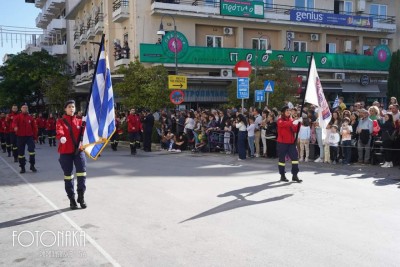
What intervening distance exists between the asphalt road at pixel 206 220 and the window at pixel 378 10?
106 feet

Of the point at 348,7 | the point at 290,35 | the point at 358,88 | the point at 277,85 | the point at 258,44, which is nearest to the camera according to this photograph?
the point at 277,85

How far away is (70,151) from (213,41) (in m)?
26.3

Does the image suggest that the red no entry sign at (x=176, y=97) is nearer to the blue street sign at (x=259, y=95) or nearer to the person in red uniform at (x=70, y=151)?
the blue street sign at (x=259, y=95)

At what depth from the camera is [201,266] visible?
5.02 metres

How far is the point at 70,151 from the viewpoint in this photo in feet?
26.2

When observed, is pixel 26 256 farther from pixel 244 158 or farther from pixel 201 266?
pixel 244 158

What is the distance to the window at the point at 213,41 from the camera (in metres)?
32.8

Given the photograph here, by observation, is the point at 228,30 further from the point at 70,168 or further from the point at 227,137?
the point at 70,168

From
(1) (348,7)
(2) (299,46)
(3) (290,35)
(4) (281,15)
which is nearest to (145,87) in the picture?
(4) (281,15)

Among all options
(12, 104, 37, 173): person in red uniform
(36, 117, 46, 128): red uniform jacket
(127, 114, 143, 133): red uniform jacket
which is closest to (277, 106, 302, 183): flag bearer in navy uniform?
(12, 104, 37, 173): person in red uniform

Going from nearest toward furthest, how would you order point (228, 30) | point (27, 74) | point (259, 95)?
point (259, 95), point (228, 30), point (27, 74)

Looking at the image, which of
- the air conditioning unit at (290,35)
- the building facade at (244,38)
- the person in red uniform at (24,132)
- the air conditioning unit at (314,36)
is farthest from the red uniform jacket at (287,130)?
the air conditioning unit at (314,36)

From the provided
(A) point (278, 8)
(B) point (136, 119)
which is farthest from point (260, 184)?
(A) point (278, 8)

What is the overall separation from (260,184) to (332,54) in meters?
28.2
